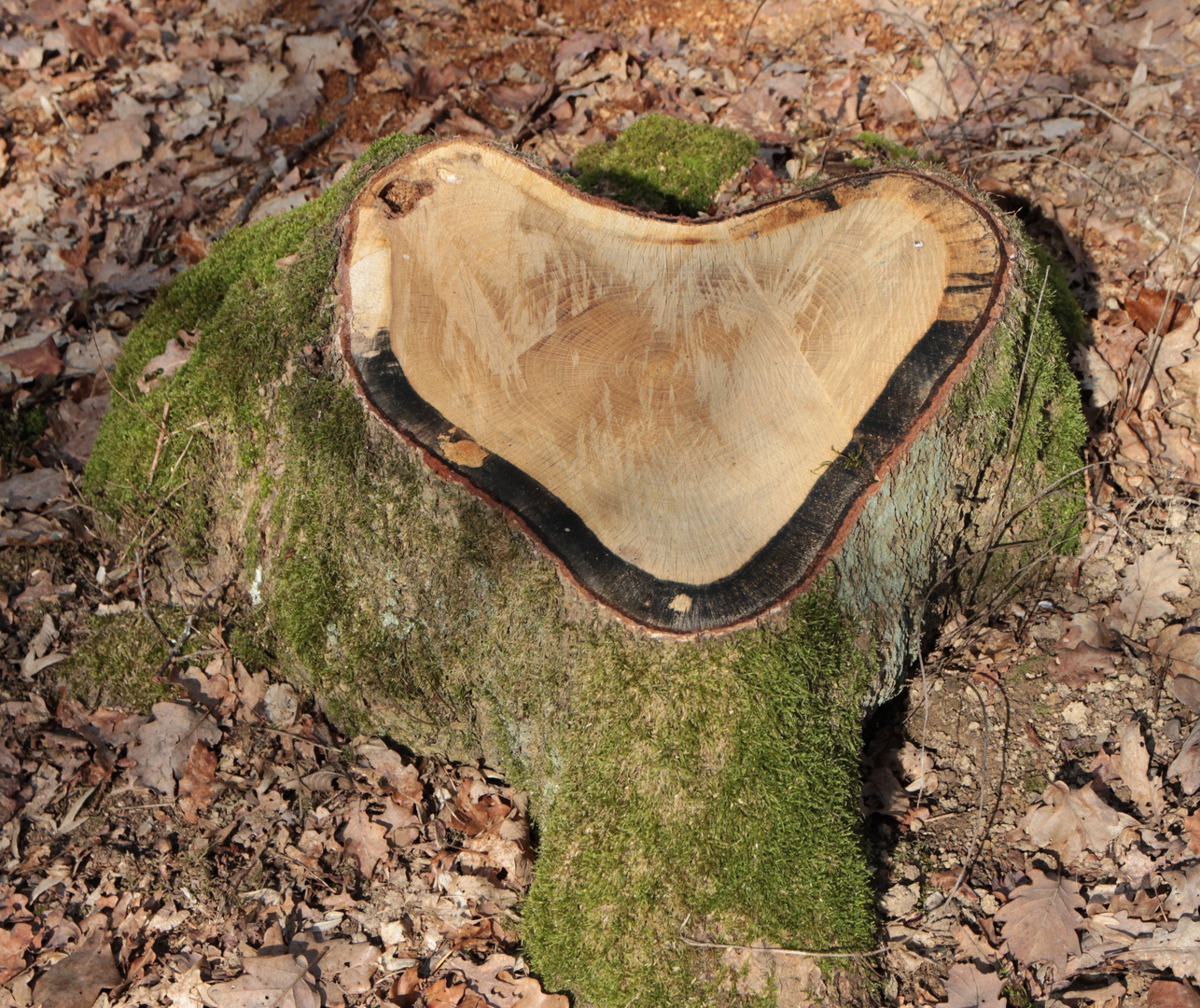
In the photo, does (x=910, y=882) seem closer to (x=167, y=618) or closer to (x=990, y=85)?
(x=167, y=618)

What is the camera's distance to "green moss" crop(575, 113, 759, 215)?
3896 mm

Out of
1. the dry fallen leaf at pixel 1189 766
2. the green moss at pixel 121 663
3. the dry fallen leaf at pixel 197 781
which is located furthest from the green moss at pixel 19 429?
the dry fallen leaf at pixel 1189 766

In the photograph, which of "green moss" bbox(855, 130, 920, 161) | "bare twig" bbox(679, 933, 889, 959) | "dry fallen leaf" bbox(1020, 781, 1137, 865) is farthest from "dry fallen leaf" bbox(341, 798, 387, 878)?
"green moss" bbox(855, 130, 920, 161)

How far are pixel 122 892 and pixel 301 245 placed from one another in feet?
7.11

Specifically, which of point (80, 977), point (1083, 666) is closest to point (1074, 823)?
point (1083, 666)

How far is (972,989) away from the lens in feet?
7.01

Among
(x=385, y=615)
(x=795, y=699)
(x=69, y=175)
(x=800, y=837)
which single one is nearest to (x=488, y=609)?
(x=385, y=615)

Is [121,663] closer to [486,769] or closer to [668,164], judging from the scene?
[486,769]

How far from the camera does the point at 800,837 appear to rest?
7.01 feet

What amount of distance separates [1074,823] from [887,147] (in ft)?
10.6

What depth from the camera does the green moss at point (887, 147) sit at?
4094 millimetres

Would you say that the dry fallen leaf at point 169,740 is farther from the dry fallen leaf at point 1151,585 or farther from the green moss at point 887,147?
the green moss at point 887,147

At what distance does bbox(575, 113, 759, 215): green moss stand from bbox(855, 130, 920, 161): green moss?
608mm

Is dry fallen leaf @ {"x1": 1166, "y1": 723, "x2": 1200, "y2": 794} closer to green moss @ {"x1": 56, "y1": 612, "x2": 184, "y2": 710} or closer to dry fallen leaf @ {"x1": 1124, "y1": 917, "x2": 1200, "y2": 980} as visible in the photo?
dry fallen leaf @ {"x1": 1124, "y1": 917, "x2": 1200, "y2": 980}
